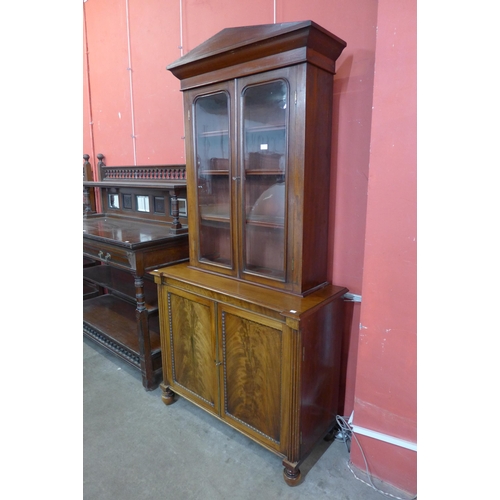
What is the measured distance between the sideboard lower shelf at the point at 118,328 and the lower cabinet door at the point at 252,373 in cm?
76

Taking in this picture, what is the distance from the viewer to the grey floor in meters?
1.54

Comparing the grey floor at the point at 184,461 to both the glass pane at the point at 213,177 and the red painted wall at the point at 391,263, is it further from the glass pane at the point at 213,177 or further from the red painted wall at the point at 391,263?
the glass pane at the point at 213,177

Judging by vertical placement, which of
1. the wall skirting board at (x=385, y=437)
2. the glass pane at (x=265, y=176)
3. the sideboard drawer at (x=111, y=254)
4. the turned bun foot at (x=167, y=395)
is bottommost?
the turned bun foot at (x=167, y=395)

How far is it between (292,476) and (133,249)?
1.45 metres

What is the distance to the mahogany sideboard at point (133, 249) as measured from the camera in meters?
2.14

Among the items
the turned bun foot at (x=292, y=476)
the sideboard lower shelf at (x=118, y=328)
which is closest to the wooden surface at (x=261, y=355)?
the turned bun foot at (x=292, y=476)

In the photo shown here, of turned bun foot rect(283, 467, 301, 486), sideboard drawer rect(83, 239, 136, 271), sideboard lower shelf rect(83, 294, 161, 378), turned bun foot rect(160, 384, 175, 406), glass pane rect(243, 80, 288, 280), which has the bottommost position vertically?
turned bun foot rect(283, 467, 301, 486)

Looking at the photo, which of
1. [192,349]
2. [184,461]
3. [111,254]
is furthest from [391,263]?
[111,254]

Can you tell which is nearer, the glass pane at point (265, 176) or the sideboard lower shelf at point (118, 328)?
the glass pane at point (265, 176)

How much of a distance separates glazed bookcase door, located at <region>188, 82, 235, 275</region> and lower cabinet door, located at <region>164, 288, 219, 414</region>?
24 cm

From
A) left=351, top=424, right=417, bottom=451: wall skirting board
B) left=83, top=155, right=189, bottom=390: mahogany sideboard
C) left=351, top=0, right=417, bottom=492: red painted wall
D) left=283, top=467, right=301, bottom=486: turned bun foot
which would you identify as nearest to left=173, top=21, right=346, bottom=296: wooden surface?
left=351, top=0, right=417, bottom=492: red painted wall

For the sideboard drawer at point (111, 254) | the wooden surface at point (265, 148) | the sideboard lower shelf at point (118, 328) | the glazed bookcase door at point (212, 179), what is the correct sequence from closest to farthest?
the wooden surface at point (265, 148)
the glazed bookcase door at point (212, 179)
the sideboard drawer at point (111, 254)
the sideboard lower shelf at point (118, 328)

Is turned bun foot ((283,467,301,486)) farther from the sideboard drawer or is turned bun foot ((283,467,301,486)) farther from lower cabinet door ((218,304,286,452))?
the sideboard drawer
